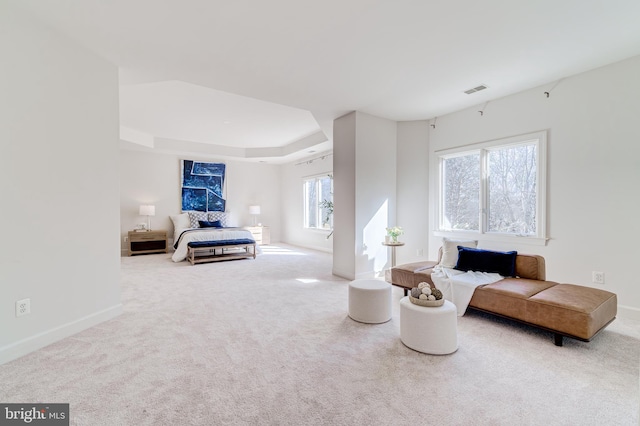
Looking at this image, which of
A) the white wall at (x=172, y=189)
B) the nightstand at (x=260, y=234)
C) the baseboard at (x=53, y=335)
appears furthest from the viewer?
the nightstand at (x=260, y=234)

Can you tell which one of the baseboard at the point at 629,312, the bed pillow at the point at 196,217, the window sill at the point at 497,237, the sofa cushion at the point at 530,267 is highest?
the bed pillow at the point at 196,217

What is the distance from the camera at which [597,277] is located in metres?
3.31

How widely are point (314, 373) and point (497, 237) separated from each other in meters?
3.43

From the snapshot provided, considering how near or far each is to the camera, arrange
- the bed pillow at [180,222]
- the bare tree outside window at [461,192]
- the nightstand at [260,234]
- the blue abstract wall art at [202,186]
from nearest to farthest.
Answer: the bare tree outside window at [461,192] < the bed pillow at [180,222] < the blue abstract wall art at [202,186] < the nightstand at [260,234]

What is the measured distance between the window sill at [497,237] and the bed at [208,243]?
13.6 ft

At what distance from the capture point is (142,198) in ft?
25.2

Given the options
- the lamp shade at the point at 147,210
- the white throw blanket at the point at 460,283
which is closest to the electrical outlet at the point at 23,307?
the white throw blanket at the point at 460,283

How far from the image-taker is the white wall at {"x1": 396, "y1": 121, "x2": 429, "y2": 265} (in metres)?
5.08

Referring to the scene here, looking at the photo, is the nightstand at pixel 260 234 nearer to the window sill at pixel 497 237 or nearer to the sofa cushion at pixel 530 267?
the window sill at pixel 497 237

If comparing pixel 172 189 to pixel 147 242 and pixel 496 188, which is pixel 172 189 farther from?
pixel 496 188

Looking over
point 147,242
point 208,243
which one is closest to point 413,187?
point 208,243

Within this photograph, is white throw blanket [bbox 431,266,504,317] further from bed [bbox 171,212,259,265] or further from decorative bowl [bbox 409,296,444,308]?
bed [bbox 171,212,259,265]

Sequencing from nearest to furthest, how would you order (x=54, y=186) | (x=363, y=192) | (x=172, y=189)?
(x=54, y=186) < (x=363, y=192) < (x=172, y=189)

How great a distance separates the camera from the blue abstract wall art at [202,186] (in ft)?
27.2
